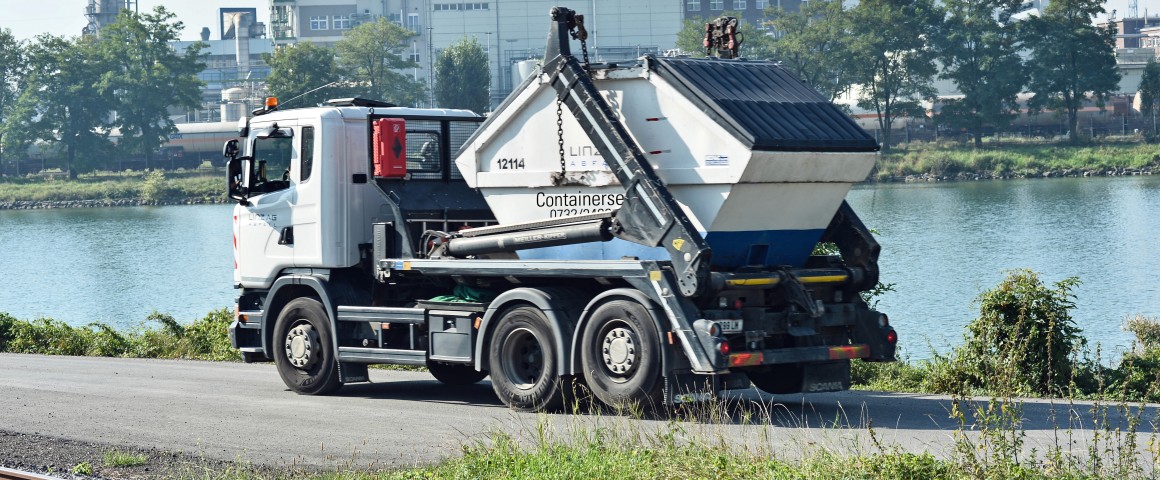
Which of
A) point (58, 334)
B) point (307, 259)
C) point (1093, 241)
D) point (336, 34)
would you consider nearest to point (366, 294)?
point (307, 259)

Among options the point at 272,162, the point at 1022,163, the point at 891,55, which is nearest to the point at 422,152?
the point at 272,162

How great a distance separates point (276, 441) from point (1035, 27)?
301 feet

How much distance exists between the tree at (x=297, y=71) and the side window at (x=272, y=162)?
89.3 m

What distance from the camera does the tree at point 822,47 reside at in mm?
104438

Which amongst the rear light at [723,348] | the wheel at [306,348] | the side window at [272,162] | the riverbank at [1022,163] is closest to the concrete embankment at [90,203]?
the riverbank at [1022,163]

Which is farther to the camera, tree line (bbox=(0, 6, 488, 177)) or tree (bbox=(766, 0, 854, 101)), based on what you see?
tree line (bbox=(0, 6, 488, 177))

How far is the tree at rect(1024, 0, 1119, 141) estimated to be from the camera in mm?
94812

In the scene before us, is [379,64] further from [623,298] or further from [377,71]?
[623,298]

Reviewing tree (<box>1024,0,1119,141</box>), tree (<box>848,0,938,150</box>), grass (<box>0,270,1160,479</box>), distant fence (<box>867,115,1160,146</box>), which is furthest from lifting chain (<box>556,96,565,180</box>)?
tree (<box>848,0,938,150</box>)

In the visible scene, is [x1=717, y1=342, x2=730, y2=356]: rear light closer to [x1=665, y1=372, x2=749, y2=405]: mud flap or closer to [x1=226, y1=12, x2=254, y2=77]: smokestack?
[x1=665, y1=372, x2=749, y2=405]: mud flap

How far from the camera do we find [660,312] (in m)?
12.1

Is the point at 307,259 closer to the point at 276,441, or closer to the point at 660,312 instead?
the point at 276,441

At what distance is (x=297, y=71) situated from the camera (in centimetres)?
10819

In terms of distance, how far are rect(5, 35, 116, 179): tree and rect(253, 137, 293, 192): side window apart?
336 ft
